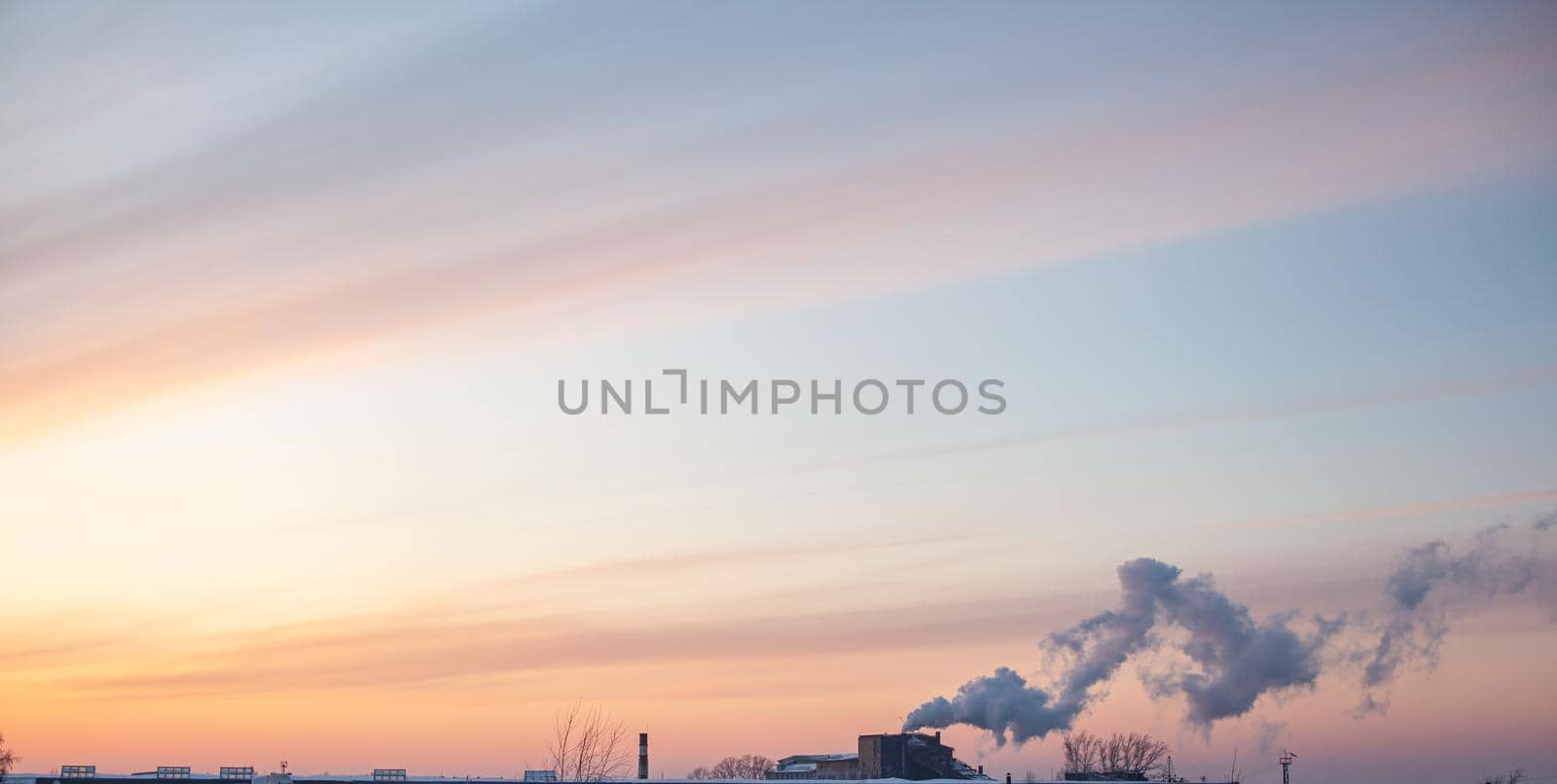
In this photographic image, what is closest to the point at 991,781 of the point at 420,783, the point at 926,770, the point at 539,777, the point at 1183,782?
the point at 926,770

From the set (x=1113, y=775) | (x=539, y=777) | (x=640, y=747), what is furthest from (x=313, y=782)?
(x=1113, y=775)

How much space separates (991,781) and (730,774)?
7208 cm

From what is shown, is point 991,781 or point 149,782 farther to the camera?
point 991,781

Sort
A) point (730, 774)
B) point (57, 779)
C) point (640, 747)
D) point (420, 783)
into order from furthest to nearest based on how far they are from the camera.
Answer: point (730, 774) < point (640, 747) < point (420, 783) < point (57, 779)

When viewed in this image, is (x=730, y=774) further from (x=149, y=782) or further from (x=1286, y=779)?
(x=149, y=782)

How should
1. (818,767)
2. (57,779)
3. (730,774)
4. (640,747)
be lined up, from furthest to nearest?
1. (730,774)
2. (818,767)
3. (640,747)
4. (57,779)

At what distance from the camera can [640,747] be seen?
12925 centimetres

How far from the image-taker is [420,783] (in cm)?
11119

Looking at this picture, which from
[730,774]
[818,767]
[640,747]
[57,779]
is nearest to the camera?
[57,779]

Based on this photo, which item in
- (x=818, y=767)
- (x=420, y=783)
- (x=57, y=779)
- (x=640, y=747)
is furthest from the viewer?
(x=818, y=767)

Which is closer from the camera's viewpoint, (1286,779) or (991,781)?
(991,781)

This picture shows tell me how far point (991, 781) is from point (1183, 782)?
28798 millimetres

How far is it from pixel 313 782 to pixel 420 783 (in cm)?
889

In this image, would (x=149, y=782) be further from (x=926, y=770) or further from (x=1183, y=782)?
(x=1183, y=782)
